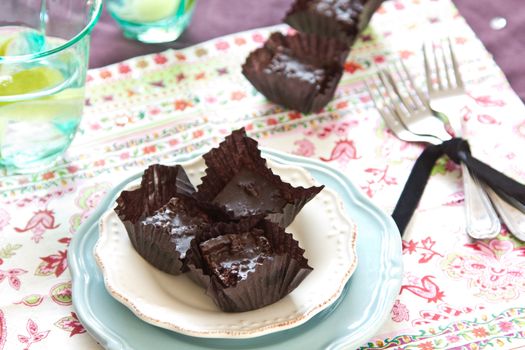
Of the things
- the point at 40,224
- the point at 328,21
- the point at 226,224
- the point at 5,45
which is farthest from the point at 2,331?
the point at 328,21

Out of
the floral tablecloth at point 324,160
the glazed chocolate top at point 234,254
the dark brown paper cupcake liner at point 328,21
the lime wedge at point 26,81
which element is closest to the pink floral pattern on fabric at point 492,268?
the floral tablecloth at point 324,160

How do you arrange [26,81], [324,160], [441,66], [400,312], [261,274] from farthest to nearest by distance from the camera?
[441,66], [324,160], [26,81], [400,312], [261,274]

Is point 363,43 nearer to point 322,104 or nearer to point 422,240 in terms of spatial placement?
point 322,104

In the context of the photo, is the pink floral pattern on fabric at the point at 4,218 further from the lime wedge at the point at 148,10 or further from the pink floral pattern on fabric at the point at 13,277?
the lime wedge at the point at 148,10

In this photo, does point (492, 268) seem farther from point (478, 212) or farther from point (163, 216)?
point (163, 216)

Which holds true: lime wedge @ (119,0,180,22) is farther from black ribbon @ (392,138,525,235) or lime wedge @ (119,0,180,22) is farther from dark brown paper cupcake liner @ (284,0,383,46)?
black ribbon @ (392,138,525,235)

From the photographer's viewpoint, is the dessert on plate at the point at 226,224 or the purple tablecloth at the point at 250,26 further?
the purple tablecloth at the point at 250,26

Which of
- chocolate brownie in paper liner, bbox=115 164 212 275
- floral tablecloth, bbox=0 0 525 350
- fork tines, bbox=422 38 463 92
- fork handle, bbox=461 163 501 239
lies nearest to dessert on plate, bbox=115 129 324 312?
chocolate brownie in paper liner, bbox=115 164 212 275

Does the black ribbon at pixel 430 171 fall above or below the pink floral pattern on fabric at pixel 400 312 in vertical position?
above
